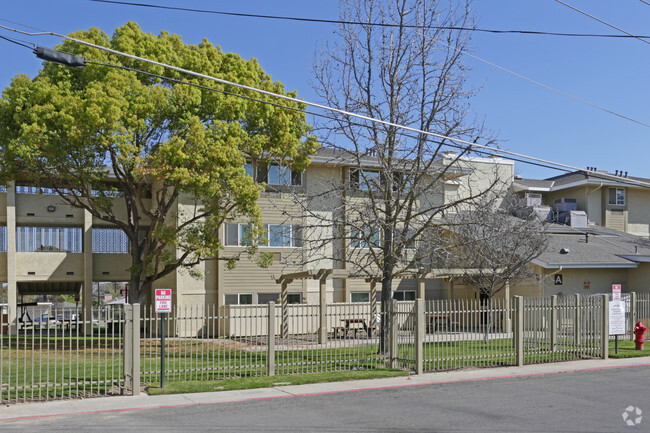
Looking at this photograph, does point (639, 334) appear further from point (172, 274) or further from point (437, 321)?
point (172, 274)

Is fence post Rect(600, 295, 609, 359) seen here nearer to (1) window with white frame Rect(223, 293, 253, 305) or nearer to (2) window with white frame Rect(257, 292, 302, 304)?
(2) window with white frame Rect(257, 292, 302, 304)

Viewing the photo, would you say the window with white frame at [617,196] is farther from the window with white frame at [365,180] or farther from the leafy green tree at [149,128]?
the leafy green tree at [149,128]

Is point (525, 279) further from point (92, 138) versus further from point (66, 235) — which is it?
point (66, 235)

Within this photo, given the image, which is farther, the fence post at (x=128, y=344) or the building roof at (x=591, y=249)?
the building roof at (x=591, y=249)

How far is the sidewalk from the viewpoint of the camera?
41.3 ft

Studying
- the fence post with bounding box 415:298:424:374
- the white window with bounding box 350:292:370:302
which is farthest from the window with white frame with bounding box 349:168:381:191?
the white window with bounding box 350:292:370:302

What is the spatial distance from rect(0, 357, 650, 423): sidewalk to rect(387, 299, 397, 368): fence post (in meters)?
1.10

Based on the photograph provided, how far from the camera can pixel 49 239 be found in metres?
32.7

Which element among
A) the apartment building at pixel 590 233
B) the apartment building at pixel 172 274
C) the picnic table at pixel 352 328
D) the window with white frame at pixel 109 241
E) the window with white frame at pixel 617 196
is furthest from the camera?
the window with white frame at pixel 617 196

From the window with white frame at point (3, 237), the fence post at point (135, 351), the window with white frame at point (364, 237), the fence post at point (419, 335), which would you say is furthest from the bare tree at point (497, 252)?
the window with white frame at point (3, 237)

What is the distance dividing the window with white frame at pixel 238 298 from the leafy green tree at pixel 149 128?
5404mm

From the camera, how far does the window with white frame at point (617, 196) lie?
44.8 m

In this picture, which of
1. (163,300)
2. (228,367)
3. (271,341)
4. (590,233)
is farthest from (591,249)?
(163,300)

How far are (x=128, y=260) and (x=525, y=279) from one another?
18.9 meters
